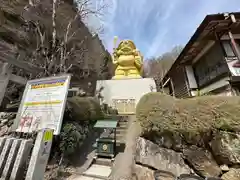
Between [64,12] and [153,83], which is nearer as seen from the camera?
[153,83]

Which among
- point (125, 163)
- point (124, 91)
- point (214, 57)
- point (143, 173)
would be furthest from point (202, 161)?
point (124, 91)

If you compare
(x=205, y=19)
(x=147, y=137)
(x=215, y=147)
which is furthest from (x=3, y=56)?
(x=205, y=19)

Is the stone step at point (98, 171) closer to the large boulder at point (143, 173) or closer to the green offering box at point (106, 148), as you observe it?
the green offering box at point (106, 148)

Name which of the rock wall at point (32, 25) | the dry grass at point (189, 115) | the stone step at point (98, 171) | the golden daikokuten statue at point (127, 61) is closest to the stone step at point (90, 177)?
the stone step at point (98, 171)

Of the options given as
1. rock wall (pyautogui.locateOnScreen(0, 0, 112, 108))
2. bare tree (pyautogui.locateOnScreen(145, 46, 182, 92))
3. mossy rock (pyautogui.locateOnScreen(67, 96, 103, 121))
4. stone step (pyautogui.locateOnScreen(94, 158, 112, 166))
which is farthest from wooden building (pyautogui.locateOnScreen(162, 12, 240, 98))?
bare tree (pyautogui.locateOnScreen(145, 46, 182, 92))

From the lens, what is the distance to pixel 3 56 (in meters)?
3.19

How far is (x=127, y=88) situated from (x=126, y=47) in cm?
370

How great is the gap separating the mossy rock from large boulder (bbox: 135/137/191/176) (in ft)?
7.46

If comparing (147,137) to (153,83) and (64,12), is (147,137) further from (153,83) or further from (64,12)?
(64,12)

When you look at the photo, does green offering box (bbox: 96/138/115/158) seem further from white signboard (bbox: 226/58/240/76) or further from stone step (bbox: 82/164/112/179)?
white signboard (bbox: 226/58/240/76)

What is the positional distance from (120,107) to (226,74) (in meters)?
6.20

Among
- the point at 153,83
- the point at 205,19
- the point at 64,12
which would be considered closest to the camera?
the point at 205,19

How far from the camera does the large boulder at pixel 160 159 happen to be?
3096mm

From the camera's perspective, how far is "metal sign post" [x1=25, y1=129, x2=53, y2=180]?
1952 millimetres
